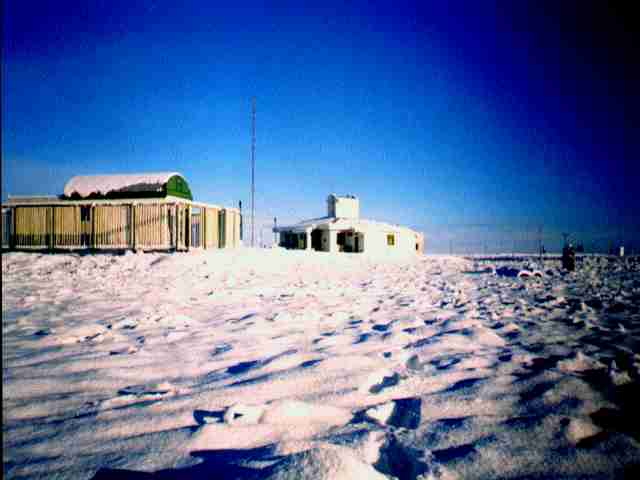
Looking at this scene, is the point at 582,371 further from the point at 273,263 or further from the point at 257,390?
the point at 273,263

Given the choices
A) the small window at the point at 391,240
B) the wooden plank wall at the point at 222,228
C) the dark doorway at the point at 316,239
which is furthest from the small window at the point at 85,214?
the small window at the point at 391,240

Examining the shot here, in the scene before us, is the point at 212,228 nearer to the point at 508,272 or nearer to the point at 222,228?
the point at 222,228

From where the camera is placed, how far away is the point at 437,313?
4.84 metres

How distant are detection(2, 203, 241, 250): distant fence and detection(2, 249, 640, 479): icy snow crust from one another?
811cm

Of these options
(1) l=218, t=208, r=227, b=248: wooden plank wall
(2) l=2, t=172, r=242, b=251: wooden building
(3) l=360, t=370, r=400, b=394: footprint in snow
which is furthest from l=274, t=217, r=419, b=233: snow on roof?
(3) l=360, t=370, r=400, b=394: footprint in snow

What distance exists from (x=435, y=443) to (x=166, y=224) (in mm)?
12875

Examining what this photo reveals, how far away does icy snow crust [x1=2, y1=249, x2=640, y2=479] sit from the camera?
1.59 m

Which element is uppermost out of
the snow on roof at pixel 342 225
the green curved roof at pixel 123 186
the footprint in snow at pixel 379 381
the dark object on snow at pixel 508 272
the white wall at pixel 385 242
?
the green curved roof at pixel 123 186

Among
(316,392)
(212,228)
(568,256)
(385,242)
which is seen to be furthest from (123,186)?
(385,242)

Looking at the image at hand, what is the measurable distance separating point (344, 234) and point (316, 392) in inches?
1034

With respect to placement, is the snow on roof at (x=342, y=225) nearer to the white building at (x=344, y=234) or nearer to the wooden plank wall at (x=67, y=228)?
the white building at (x=344, y=234)

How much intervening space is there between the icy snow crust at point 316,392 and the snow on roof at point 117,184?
1123 cm

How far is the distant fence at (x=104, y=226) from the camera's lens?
1273cm

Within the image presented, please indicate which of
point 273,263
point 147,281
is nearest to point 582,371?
point 147,281
